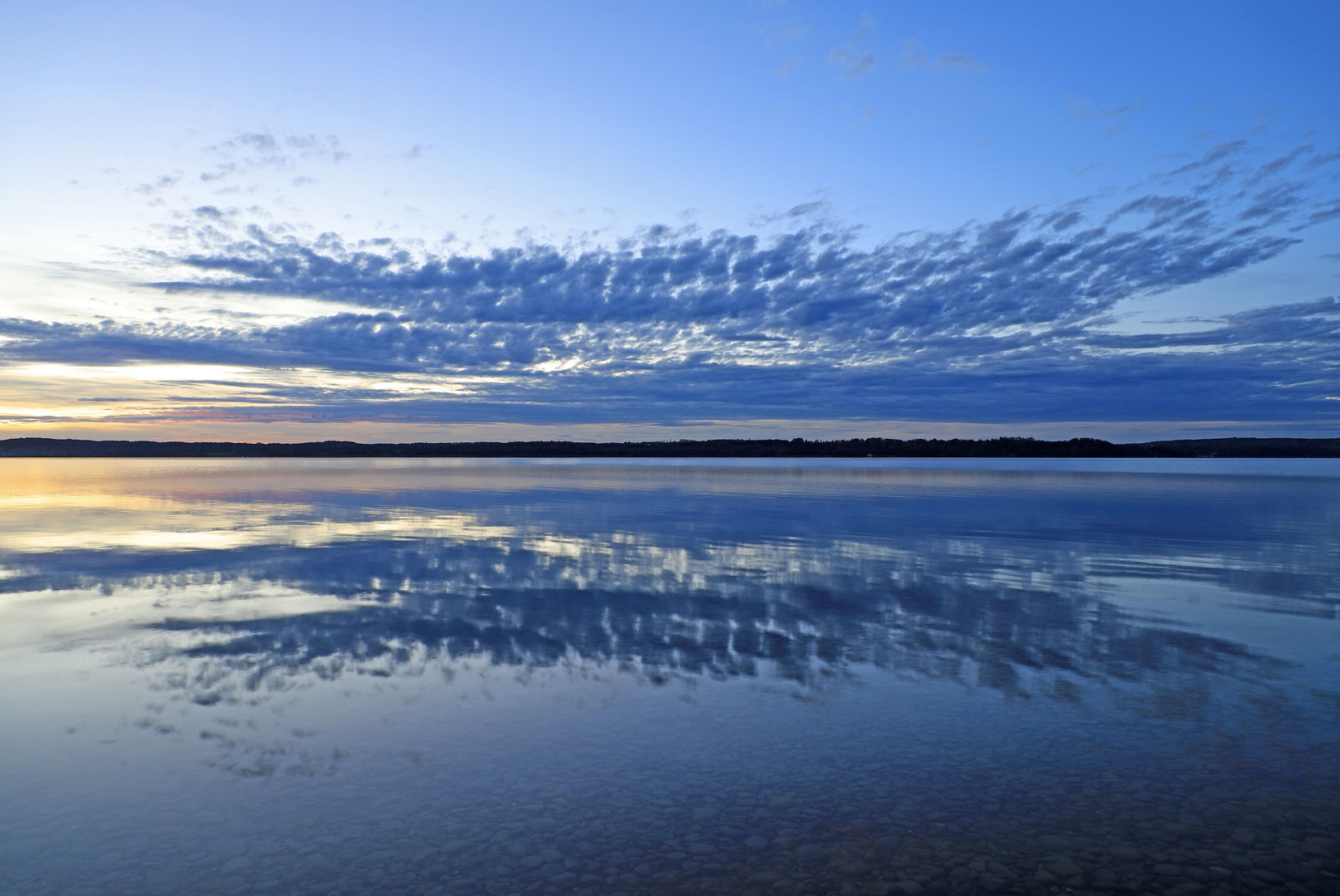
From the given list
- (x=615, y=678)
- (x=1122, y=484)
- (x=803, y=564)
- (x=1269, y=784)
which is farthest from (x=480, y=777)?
(x=1122, y=484)

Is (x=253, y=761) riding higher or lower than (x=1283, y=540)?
lower

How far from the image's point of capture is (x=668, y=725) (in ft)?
18.6

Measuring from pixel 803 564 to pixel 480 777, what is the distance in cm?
852

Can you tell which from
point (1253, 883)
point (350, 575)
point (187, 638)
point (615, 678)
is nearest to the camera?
point (1253, 883)

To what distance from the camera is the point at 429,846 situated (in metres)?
4.00

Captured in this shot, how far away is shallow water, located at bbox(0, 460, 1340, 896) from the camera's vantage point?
388 centimetres

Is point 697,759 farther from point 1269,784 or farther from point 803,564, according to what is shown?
point 803,564

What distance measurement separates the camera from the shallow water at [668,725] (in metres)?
3.88

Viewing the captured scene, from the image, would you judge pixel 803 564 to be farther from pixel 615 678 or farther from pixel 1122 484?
pixel 1122 484

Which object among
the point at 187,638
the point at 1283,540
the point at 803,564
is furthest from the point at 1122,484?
the point at 187,638

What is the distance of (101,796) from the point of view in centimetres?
452

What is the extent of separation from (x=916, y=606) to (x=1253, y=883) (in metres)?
5.91

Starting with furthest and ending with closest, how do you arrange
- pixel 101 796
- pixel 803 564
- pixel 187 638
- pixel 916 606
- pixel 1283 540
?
1. pixel 1283 540
2. pixel 803 564
3. pixel 916 606
4. pixel 187 638
5. pixel 101 796

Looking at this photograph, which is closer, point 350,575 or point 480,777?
point 480,777
